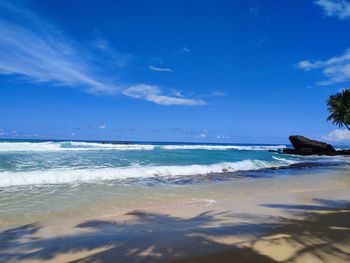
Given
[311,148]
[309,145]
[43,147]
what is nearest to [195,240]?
[43,147]

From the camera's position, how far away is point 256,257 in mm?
4293

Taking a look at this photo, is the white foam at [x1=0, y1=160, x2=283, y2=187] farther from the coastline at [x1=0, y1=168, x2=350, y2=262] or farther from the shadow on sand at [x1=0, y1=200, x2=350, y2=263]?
the shadow on sand at [x1=0, y1=200, x2=350, y2=263]

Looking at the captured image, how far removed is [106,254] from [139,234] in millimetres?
1140

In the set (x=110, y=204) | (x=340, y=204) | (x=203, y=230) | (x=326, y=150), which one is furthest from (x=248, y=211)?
(x=326, y=150)

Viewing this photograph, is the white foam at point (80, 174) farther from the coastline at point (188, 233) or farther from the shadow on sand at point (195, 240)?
the shadow on sand at point (195, 240)

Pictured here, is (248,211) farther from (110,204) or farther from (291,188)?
(291,188)

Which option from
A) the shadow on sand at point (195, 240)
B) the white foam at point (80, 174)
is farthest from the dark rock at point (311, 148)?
the shadow on sand at point (195, 240)

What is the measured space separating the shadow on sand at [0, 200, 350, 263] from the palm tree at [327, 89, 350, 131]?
52.0 meters

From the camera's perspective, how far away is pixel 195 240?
504cm

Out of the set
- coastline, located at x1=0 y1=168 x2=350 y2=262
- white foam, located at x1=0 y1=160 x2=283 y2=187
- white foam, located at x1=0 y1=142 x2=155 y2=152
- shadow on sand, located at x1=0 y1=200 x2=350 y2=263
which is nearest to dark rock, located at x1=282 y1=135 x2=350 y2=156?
white foam, located at x1=0 y1=142 x2=155 y2=152

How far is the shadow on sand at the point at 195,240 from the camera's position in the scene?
436 cm

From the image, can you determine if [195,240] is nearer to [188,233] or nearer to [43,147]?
[188,233]

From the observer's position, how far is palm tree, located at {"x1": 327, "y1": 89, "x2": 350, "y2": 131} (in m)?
52.8

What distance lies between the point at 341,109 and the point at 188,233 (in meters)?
55.8
